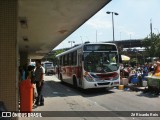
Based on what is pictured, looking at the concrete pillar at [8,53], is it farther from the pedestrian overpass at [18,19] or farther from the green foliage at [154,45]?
the green foliage at [154,45]

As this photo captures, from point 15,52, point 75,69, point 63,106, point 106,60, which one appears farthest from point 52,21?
point 75,69

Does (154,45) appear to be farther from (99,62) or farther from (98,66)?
(98,66)

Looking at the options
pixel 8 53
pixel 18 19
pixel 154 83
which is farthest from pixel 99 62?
pixel 8 53

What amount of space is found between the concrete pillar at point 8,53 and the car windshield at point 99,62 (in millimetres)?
10921

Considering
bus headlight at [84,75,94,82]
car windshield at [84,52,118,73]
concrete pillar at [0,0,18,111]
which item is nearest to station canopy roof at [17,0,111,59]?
concrete pillar at [0,0,18,111]

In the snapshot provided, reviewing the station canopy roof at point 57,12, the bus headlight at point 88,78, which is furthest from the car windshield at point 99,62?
the station canopy roof at point 57,12

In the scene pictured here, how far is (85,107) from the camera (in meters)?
13.6

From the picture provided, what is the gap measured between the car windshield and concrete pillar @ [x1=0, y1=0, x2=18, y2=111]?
10921mm

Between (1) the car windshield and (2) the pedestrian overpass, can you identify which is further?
(1) the car windshield

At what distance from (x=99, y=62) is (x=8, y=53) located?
11389 mm

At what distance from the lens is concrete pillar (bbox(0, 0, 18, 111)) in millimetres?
8477

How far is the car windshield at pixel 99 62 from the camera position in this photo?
1936cm

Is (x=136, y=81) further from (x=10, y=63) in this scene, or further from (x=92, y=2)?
(x=10, y=63)

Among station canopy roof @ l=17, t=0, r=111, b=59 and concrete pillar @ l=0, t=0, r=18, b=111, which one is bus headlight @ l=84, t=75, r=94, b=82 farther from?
concrete pillar @ l=0, t=0, r=18, b=111
